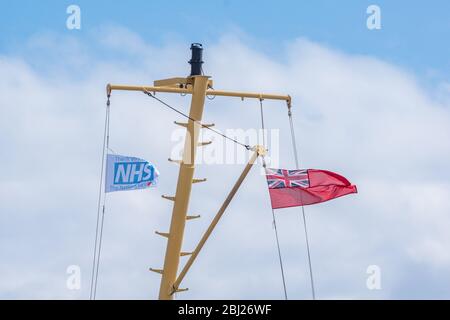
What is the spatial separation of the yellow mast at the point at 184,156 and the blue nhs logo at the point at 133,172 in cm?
194

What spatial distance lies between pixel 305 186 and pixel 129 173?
7360 millimetres

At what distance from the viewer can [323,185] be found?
154 ft

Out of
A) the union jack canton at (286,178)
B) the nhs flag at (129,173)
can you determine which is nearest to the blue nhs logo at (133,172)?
the nhs flag at (129,173)

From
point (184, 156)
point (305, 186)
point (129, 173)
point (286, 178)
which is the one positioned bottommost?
point (305, 186)

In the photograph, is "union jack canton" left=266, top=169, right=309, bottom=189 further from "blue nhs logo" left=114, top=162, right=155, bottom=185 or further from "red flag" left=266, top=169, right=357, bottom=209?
"blue nhs logo" left=114, top=162, right=155, bottom=185

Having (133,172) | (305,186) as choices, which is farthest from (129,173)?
(305,186)

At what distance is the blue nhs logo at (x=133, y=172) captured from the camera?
4491cm

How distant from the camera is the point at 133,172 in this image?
45062mm

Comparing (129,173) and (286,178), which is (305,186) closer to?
(286,178)

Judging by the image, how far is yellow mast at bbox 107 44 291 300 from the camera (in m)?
46.1

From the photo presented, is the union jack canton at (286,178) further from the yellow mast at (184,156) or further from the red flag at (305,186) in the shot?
the yellow mast at (184,156)

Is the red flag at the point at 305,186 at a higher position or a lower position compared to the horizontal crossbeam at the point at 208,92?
lower

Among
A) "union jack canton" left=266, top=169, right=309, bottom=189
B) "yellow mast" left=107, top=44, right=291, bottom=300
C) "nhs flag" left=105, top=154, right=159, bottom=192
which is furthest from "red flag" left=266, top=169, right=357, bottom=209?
"nhs flag" left=105, top=154, right=159, bottom=192
